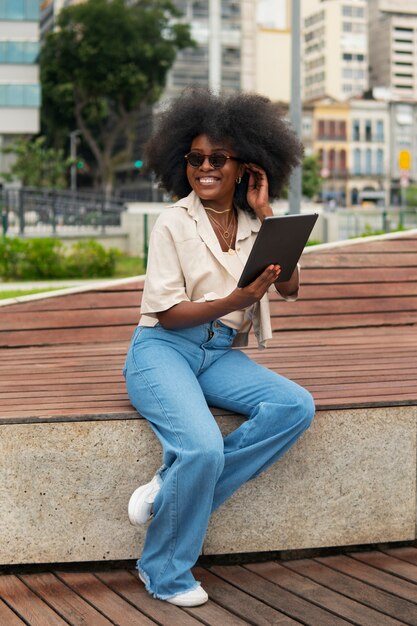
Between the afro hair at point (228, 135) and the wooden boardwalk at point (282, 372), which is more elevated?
the afro hair at point (228, 135)

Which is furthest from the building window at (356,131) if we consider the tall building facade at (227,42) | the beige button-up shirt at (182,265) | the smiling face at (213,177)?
the beige button-up shirt at (182,265)

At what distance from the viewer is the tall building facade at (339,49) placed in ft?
413

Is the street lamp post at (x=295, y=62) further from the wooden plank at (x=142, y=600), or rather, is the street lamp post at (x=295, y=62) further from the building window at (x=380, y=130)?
the building window at (x=380, y=130)

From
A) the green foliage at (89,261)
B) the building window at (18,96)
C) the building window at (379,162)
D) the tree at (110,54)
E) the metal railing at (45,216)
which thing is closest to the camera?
the green foliage at (89,261)

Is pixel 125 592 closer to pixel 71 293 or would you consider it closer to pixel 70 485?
pixel 70 485

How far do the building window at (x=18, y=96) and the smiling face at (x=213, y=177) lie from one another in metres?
50.6

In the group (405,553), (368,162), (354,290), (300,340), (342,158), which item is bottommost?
(405,553)

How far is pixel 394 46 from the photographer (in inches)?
5487

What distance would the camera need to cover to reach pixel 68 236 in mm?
21891

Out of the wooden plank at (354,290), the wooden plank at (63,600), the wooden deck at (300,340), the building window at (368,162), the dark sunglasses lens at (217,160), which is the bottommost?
the wooden plank at (63,600)

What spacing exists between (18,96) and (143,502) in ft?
168

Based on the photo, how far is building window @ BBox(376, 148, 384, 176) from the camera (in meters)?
113

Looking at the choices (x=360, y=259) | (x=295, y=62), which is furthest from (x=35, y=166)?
(x=360, y=259)

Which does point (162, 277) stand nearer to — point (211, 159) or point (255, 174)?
point (211, 159)
